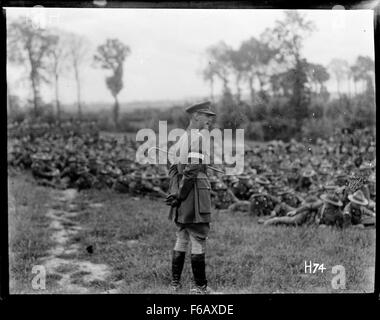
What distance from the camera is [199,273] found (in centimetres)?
487

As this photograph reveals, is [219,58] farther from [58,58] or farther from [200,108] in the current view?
[58,58]

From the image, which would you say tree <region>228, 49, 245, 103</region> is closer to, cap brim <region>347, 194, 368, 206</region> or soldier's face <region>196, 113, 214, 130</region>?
soldier's face <region>196, 113, 214, 130</region>

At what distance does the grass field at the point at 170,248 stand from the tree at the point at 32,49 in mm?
872

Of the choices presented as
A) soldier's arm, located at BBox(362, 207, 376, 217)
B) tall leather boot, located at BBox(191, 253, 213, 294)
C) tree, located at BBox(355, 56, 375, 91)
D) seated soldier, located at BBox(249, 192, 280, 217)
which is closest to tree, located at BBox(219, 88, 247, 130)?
seated soldier, located at BBox(249, 192, 280, 217)

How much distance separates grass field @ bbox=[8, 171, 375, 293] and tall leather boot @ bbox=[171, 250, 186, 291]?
7 centimetres

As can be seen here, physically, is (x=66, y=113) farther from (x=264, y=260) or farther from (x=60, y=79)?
(x=264, y=260)

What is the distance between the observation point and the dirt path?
16.2ft

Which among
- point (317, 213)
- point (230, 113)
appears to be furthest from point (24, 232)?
point (317, 213)

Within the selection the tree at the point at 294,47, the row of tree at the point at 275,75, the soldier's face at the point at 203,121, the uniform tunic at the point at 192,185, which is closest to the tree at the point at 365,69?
the row of tree at the point at 275,75

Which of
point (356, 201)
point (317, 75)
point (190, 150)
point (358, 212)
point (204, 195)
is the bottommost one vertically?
point (358, 212)

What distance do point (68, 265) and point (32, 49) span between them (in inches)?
76.0

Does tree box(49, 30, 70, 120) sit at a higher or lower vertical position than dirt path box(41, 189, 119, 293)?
higher

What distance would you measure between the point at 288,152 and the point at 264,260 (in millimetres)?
1008

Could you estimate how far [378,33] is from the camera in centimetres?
495
